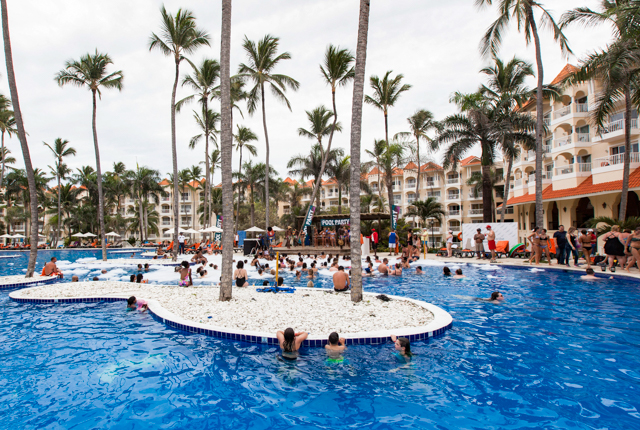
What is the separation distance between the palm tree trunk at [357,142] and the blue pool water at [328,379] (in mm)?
2645

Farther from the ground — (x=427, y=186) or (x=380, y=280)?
(x=427, y=186)

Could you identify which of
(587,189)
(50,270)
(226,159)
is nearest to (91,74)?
(50,270)

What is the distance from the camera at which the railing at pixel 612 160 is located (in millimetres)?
22047

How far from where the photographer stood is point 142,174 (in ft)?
174

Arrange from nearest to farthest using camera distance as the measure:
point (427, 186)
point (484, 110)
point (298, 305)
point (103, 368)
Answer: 1. point (103, 368)
2. point (298, 305)
3. point (484, 110)
4. point (427, 186)

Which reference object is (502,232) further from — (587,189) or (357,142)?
(357,142)

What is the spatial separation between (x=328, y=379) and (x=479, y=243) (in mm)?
19511

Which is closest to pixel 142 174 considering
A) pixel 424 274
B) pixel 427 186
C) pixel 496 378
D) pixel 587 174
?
pixel 427 186

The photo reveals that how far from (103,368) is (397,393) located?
4.59m

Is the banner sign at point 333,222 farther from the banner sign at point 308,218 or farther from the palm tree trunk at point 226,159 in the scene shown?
the palm tree trunk at point 226,159

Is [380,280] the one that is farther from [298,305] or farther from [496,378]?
[496,378]

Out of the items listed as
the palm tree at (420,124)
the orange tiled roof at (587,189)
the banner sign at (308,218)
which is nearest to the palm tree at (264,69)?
the banner sign at (308,218)

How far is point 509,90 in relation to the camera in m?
27.0

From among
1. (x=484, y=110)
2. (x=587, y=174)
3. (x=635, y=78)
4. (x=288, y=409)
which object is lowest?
(x=288, y=409)
